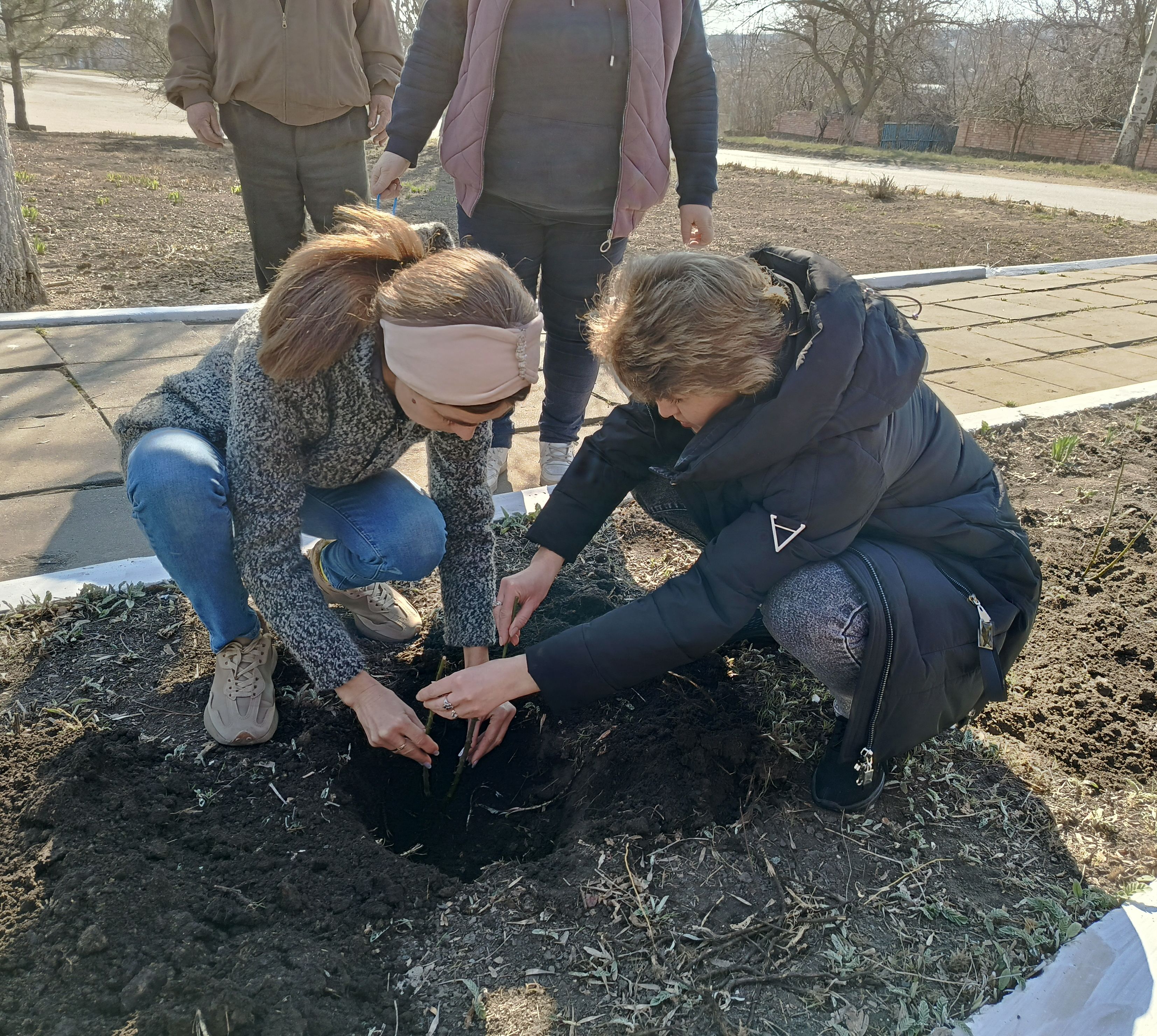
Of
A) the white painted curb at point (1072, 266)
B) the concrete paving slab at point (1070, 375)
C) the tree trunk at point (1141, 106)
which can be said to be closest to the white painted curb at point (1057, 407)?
the concrete paving slab at point (1070, 375)

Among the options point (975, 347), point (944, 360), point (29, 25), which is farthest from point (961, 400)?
point (29, 25)

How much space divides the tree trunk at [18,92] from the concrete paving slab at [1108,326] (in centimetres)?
1485

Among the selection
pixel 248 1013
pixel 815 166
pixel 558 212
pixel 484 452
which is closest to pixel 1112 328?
pixel 558 212

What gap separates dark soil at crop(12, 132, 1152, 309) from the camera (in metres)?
5.96

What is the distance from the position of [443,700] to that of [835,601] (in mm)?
777

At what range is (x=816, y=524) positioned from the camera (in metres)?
1.69

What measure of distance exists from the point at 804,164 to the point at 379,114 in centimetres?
1697

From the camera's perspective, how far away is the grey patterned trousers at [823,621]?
1.76m

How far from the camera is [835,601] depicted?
1774mm

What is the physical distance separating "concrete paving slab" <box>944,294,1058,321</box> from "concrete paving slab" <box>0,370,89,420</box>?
5140 millimetres

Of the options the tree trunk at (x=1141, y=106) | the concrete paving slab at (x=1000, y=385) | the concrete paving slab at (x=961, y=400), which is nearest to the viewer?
the concrete paving slab at (x=961, y=400)

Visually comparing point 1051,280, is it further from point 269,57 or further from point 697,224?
point 269,57

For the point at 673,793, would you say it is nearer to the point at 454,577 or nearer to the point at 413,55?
the point at 454,577

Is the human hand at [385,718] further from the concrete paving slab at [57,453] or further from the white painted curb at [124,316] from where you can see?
the white painted curb at [124,316]
